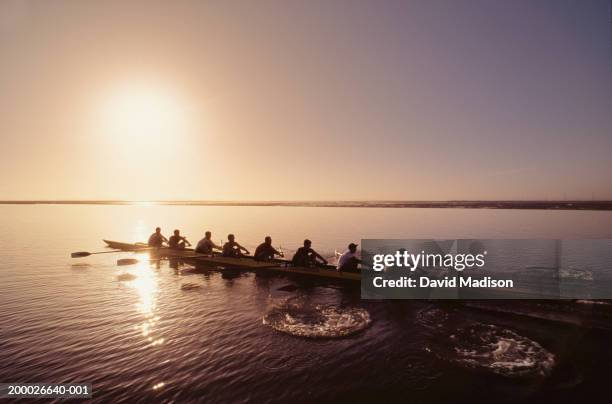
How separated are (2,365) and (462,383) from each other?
1267cm

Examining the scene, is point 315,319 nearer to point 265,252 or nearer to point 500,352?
point 500,352

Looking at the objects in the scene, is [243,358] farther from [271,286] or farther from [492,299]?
[492,299]

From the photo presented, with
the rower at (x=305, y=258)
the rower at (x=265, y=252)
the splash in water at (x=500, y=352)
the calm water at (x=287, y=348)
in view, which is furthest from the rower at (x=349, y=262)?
the splash in water at (x=500, y=352)

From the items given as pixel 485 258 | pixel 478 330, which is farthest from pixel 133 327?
pixel 485 258

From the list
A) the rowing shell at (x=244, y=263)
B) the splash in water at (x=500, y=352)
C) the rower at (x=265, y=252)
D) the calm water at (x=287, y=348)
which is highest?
the rower at (x=265, y=252)

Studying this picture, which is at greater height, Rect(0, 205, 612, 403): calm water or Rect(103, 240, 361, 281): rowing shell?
Rect(103, 240, 361, 281): rowing shell

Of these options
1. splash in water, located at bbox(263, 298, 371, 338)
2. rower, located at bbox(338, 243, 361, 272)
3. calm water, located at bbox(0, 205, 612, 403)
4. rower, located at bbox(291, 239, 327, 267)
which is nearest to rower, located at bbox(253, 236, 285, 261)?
rower, located at bbox(291, 239, 327, 267)

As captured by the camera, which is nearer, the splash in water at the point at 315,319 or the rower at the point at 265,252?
the splash in water at the point at 315,319

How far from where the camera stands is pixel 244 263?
2161cm

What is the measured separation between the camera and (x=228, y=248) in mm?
22891

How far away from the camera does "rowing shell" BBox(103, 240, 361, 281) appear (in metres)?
17.6

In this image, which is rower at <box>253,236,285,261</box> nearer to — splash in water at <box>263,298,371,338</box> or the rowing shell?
the rowing shell

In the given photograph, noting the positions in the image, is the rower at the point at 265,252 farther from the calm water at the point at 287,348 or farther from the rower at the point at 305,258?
the calm water at the point at 287,348

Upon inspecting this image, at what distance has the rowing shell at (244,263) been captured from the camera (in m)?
17.6
